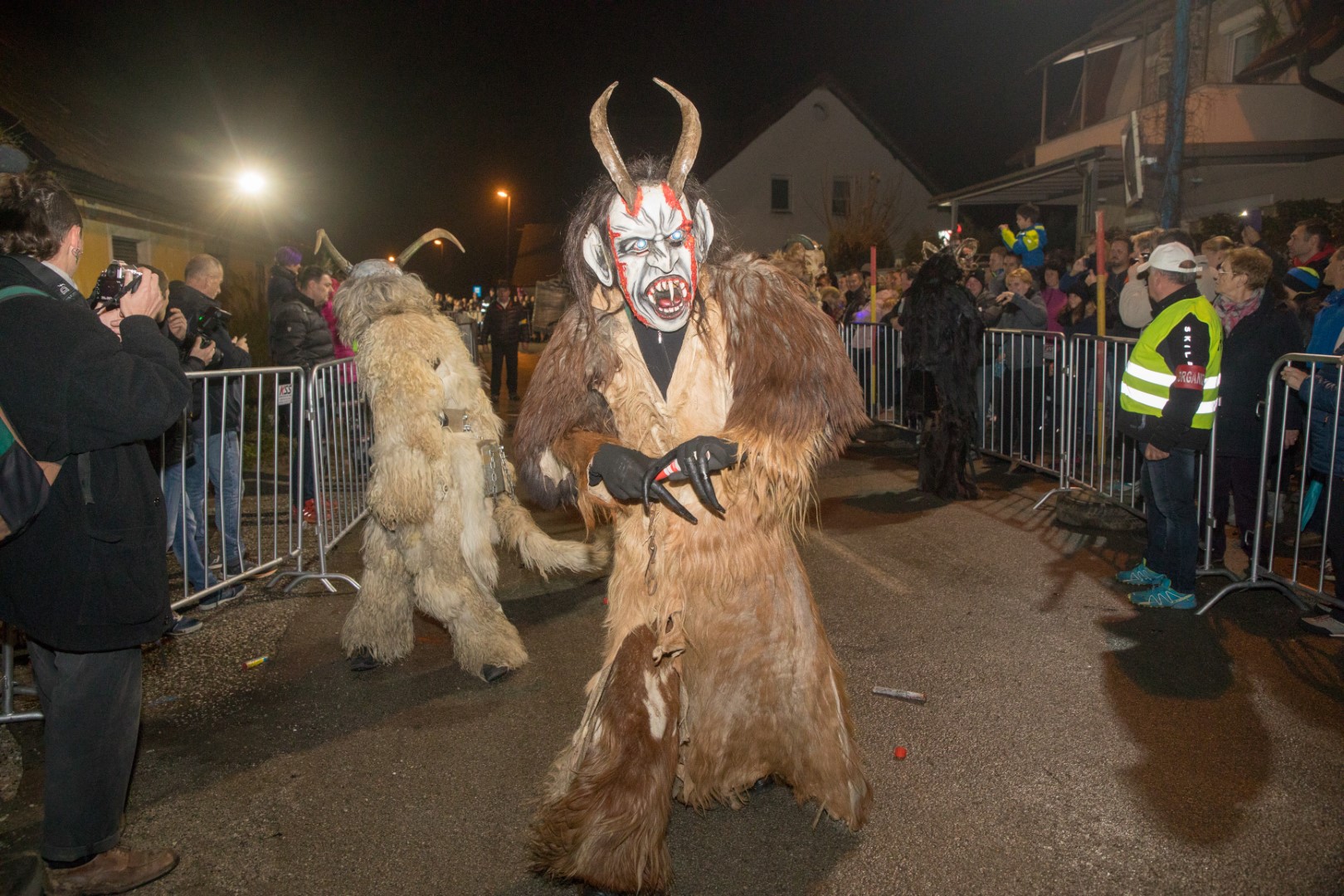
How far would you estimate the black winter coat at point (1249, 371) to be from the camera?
572 centimetres

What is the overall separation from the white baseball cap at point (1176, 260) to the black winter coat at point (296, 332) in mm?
6864

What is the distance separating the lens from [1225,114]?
17.4 meters

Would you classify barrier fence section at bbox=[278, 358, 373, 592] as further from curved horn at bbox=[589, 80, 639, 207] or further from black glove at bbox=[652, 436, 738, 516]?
black glove at bbox=[652, 436, 738, 516]

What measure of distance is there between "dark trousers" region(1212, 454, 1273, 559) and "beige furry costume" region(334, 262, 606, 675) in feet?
15.7

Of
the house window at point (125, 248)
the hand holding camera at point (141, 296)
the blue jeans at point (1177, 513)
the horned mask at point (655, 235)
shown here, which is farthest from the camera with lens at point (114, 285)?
the house window at point (125, 248)

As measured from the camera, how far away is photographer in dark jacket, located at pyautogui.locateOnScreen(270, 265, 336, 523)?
8.16 m

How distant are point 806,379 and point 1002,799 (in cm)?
180

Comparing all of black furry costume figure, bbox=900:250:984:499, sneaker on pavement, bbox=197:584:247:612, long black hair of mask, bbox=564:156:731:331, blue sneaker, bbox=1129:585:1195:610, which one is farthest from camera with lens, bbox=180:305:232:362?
blue sneaker, bbox=1129:585:1195:610

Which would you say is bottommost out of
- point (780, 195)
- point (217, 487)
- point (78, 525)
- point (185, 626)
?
point (185, 626)

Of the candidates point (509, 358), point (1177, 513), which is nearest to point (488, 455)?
point (1177, 513)

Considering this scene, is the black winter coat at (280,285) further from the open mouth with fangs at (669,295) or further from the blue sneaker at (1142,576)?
the blue sneaker at (1142,576)

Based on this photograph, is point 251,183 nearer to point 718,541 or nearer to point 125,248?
point 125,248

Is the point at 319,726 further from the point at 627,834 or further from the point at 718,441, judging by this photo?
the point at 718,441

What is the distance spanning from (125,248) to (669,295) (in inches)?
→ 686
